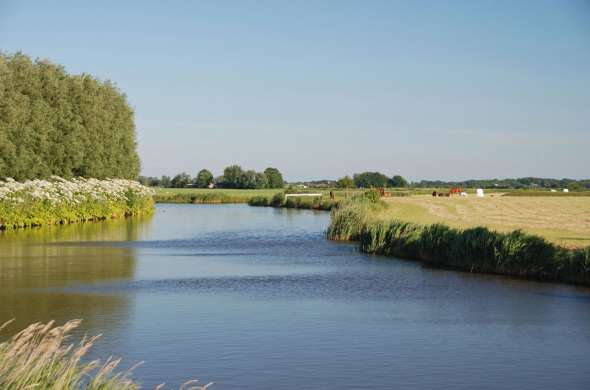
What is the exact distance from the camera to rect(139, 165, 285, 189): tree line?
170 metres

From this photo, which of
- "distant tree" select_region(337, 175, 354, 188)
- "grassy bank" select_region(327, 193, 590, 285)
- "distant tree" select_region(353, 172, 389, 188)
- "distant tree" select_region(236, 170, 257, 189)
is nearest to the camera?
"grassy bank" select_region(327, 193, 590, 285)

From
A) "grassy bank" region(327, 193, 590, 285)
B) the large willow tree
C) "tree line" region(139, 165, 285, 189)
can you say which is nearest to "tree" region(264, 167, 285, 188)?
"tree line" region(139, 165, 285, 189)

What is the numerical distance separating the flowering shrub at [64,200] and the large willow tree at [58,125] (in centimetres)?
165

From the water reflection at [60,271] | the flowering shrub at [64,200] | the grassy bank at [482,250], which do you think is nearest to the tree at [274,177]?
the flowering shrub at [64,200]

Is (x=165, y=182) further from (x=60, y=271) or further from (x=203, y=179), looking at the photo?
(x=60, y=271)

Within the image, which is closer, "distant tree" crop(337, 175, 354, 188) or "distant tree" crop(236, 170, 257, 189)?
"distant tree" crop(337, 175, 354, 188)

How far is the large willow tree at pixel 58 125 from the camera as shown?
51344mm

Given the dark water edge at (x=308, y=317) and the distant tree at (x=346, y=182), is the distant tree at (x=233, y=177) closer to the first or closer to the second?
the distant tree at (x=346, y=182)

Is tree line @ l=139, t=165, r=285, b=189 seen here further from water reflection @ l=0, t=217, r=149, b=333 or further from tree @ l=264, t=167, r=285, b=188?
water reflection @ l=0, t=217, r=149, b=333

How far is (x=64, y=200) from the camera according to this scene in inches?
2208

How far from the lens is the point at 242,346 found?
15.8 metres

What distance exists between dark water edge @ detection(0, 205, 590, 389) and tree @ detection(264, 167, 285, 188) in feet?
457

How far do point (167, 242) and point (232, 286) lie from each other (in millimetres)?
18208

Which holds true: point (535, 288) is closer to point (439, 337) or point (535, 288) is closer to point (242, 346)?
point (439, 337)
